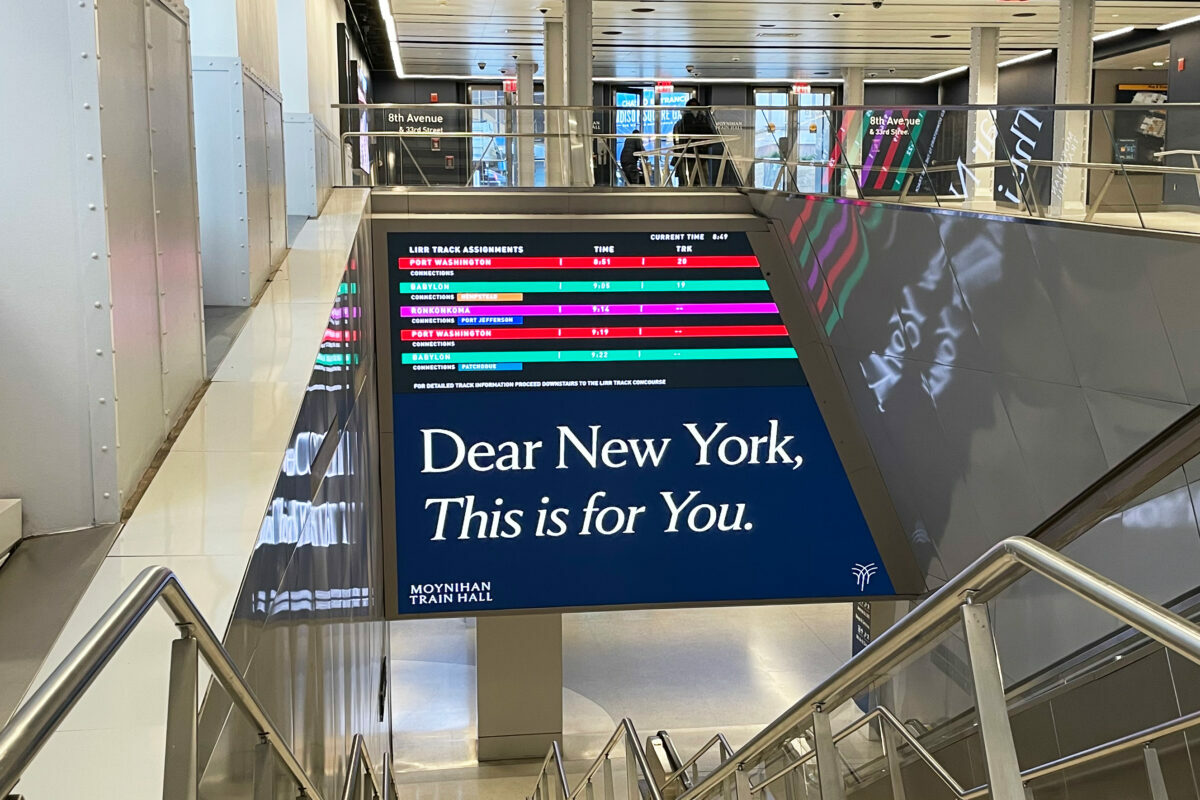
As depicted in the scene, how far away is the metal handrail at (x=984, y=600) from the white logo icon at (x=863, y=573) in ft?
16.3

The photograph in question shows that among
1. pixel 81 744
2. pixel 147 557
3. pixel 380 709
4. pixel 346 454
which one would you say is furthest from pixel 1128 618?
pixel 380 709

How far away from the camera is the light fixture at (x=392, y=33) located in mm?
19322

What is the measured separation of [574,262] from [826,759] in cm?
609

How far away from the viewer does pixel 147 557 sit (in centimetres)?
273

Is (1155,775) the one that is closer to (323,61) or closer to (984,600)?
(984,600)

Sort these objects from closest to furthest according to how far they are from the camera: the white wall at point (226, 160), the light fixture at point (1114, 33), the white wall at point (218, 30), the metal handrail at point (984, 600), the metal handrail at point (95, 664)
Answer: the metal handrail at point (95, 664) → the metal handrail at point (984, 600) → the white wall at point (226, 160) → the white wall at point (218, 30) → the light fixture at point (1114, 33)

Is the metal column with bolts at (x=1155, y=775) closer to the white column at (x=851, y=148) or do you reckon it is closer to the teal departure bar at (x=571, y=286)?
the white column at (x=851, y=148)

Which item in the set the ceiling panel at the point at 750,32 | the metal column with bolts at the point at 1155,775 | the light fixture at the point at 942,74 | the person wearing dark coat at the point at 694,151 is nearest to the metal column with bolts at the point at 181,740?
the metal column with bolts at the point at 1155,775

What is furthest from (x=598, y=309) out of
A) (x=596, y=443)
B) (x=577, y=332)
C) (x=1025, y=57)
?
(x=1025, y=57)

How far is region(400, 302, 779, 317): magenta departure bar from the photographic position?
321 inches

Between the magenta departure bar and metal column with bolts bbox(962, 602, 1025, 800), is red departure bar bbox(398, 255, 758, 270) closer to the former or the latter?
the magenta departure bar

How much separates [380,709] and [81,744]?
8205mm

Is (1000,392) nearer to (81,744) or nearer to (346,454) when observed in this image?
(346,454)

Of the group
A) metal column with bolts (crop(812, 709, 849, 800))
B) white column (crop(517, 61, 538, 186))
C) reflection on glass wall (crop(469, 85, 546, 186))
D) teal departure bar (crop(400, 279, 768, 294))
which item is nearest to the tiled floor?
metal column with bolts (crop(812, 709, 849, 800))
